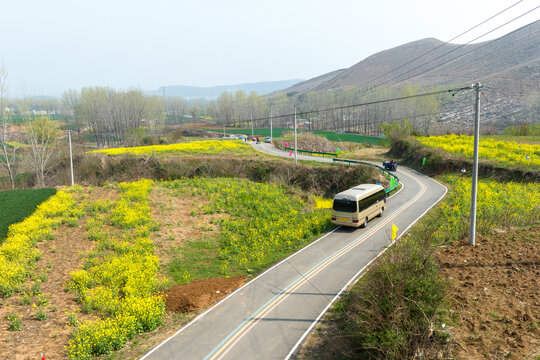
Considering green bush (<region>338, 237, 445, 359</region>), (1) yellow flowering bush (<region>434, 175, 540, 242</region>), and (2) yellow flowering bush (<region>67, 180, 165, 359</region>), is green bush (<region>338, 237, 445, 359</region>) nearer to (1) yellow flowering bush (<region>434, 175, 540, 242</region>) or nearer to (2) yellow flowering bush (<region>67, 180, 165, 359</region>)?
(2) yellow flowering bush (<region>67, 180, 165, 359</region>)

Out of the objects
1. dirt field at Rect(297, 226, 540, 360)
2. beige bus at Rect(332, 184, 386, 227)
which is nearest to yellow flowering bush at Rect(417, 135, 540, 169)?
beige bus at Rect(332, 184, 386, 227)

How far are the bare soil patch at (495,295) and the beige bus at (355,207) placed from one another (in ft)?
21.5

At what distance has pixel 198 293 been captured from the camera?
14938mm

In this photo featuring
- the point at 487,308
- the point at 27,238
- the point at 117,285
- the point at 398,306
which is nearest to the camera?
the point at 398,306

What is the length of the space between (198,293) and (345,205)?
1180cm

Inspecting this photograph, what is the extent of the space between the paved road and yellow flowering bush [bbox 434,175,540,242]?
11.4 ft

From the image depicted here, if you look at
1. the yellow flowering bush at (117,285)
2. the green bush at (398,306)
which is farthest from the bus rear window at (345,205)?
the yellow flowering bush at (117,285)

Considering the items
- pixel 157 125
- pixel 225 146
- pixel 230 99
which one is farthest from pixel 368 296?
pixel 230 99

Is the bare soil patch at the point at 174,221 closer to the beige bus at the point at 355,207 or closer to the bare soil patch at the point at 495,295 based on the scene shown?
the beige bus at the point at 355,207

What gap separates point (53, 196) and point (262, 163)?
26.4m

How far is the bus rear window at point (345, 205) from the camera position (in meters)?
21.9

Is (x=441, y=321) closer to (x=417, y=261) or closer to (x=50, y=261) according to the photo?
(x=417, y=261)

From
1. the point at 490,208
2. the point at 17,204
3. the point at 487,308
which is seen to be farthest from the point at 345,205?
the point at 17,204

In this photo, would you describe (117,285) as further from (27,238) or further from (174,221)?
(174,221)
